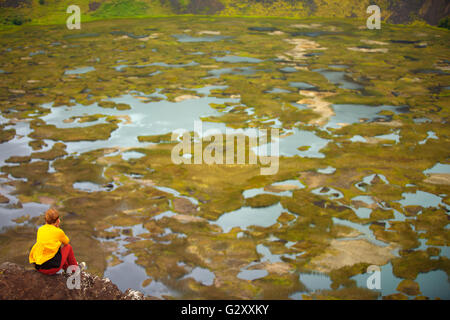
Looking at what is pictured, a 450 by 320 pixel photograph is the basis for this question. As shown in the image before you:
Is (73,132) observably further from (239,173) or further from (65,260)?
(65,260)

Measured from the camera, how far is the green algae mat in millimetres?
6270

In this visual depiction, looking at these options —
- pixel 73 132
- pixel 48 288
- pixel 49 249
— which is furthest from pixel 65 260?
pixel 73 132

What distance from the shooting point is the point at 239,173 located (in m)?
9.31

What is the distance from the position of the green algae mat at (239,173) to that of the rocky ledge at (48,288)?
143 centimetres

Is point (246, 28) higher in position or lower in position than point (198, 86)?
higher

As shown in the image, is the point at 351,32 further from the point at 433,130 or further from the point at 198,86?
the point at 433,130

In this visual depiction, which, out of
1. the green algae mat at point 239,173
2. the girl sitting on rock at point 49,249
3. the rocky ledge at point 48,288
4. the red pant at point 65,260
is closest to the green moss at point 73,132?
the green algae mat at point 239,173

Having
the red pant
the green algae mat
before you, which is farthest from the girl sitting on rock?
the green algae mat

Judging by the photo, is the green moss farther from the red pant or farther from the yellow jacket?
the yellow jacket

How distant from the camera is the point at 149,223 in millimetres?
7434

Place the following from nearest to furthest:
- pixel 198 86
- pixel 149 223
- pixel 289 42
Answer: pixel 149 223
pixel 198 86
pixel 289 42

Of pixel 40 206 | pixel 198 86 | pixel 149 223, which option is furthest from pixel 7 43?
pixel 149 223

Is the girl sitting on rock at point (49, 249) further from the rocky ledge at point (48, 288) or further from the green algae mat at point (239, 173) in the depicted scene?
the green algae mat at point (239, 173)

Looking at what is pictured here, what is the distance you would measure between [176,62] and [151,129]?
7.63 m
